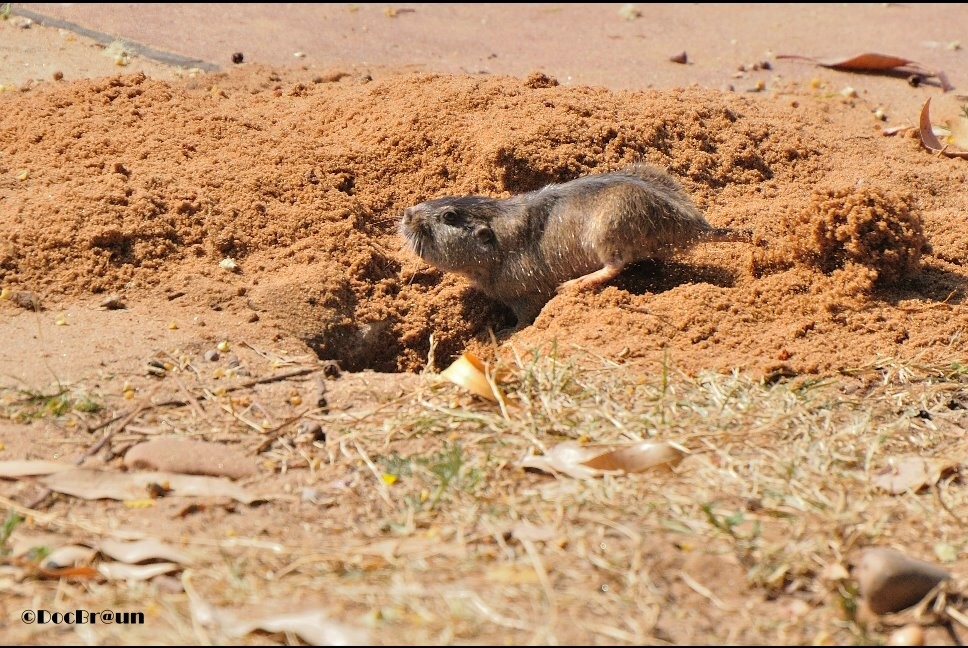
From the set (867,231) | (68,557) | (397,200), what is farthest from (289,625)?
(397,200)

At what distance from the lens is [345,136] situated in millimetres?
6254

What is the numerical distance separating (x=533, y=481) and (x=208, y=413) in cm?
131

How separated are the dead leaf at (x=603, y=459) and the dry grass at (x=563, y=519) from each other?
0.05 meters

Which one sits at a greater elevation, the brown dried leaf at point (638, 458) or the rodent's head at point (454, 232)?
the rodent's head at point (454, 232)

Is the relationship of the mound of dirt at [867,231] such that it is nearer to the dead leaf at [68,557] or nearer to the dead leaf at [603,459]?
the dead leaf at [603,459]

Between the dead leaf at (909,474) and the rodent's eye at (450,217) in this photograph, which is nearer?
the dead leaf at (909,474)

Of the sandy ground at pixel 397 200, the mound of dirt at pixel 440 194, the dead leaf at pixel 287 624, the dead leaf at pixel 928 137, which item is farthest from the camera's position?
the dead leaf at pixel 928 137

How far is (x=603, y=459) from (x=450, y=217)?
209 centimetres

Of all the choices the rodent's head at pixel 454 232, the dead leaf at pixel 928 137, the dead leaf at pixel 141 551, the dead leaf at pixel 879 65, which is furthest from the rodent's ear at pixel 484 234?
the dead leaf at pixel 879 65

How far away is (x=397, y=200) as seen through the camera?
5.95m

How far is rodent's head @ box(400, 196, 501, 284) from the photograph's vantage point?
5371 mm

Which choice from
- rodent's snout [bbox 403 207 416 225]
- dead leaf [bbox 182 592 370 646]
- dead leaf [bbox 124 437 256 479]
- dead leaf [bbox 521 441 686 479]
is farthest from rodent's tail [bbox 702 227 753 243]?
dead leaf [bbox 182 592 370 646]

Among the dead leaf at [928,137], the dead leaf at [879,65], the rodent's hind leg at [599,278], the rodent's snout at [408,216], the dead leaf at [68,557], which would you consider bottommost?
the dead leaf at [68,557]

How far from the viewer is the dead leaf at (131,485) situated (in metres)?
3.47
